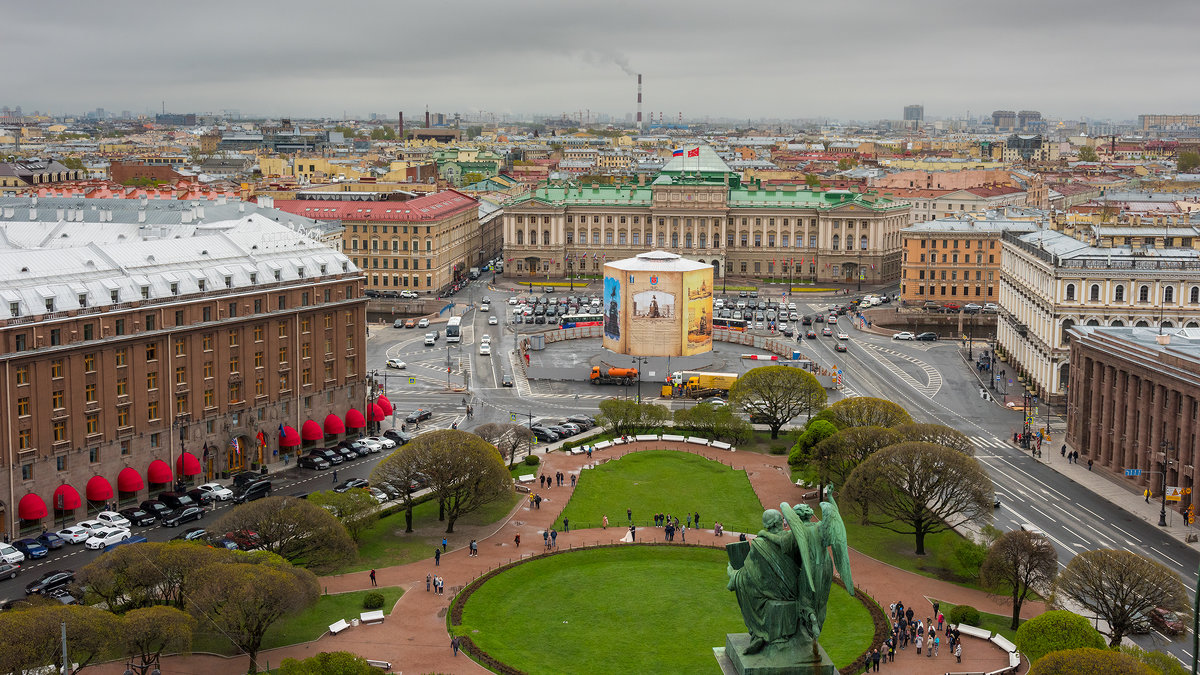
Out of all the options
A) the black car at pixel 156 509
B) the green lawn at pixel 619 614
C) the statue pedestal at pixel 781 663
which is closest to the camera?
the statue pedestal at pixel 781 663

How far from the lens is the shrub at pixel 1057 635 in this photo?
55.1m

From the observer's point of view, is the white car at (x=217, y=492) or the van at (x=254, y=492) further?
the white car at (x=217, y=492)

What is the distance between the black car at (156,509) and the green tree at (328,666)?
3135 cm

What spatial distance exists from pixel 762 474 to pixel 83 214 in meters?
72.0

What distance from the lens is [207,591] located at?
5794 centimetres

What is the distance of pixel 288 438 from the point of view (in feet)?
319

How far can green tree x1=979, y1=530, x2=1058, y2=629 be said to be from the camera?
2554 inches

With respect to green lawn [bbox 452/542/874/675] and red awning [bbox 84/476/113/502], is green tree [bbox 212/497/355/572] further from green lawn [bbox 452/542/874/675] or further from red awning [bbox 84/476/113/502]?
red awning [bbox 84/476/113/502]

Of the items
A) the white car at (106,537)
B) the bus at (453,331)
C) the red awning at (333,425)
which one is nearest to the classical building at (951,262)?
the bus at (453,331)

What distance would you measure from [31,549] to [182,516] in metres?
9.45

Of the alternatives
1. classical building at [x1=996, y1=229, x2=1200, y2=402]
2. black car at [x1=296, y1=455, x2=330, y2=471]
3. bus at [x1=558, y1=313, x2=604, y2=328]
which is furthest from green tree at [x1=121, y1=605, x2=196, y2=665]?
bus at [x1=558, y1=313, x2=604, y2=328]

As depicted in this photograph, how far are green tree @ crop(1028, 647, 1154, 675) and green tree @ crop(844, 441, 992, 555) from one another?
79.1ft

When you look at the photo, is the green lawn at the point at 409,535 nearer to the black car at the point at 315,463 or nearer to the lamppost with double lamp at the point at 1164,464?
the black car at the point at 315,463

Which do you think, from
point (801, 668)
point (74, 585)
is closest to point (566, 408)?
point (74, 585)
